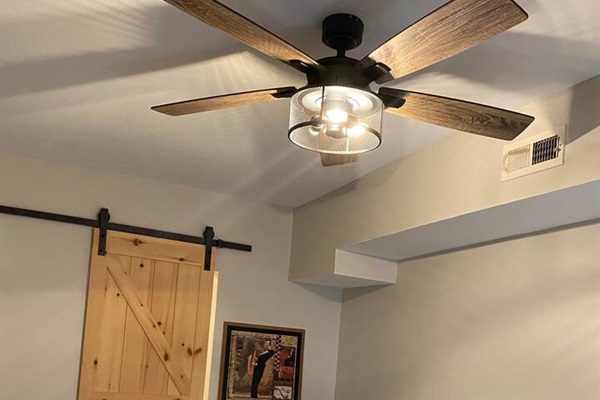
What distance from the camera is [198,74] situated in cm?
293

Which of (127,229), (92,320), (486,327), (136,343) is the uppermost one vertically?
(127,229)

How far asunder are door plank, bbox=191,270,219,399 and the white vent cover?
7.44 ft

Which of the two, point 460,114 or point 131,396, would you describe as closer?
point 460,114

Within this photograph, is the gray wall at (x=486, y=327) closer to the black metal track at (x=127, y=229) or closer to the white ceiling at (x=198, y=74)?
the white ceiling at (x=198, y=74)

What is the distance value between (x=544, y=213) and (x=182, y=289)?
238 cm

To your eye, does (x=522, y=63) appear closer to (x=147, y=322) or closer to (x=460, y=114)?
(x=460, y=114)

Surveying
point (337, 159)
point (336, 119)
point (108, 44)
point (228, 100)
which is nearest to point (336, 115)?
point (336, 119)

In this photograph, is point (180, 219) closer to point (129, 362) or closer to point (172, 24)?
point (129, 362)

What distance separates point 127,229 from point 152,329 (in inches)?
25.5

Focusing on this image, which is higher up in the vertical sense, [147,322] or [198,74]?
[198,74]

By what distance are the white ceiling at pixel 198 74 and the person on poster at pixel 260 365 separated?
1285mm

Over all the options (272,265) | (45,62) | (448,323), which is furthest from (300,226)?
(45,62)

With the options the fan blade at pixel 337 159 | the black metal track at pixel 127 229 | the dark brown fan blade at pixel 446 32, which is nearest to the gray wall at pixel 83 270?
the black metal track at pixel 127 229

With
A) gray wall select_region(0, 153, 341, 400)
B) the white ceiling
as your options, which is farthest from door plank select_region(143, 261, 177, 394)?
the white ceiling
